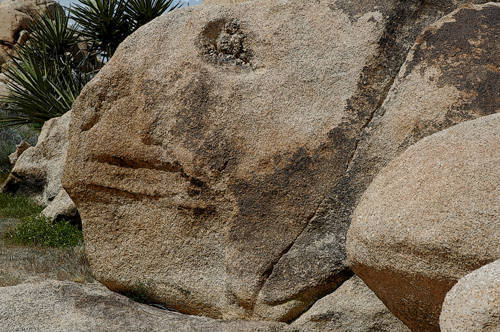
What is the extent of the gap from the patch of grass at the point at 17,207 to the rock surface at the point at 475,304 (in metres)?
6.77

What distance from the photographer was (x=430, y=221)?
268 cm

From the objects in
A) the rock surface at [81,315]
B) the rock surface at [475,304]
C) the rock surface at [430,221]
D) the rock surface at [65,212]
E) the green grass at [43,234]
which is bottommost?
the rock surface at [65,212]

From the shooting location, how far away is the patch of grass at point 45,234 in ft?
21.0

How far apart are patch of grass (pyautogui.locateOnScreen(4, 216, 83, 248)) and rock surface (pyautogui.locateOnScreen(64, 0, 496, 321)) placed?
7.12 ft

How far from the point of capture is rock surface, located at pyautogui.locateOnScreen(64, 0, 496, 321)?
12.4 ft

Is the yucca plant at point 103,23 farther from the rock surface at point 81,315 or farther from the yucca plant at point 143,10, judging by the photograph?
the rock surface at point 81,315

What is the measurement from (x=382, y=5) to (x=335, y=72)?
56 centimetres

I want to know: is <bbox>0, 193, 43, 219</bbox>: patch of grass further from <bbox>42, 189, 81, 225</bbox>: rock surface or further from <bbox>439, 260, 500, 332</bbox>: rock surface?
<bbox>439, 260, 500, 332</bbox>: rock surface

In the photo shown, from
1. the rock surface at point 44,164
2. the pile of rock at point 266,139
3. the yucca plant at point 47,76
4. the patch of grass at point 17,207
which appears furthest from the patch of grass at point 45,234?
the yucca plant at point 47,76

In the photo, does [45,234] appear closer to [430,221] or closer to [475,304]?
[430,221]

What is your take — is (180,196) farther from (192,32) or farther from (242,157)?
(192,32)

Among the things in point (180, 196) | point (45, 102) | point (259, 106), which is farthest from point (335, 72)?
point (45, 102)

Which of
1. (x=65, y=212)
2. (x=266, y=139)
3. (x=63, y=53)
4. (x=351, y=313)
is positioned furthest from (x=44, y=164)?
(x=351, y=313)

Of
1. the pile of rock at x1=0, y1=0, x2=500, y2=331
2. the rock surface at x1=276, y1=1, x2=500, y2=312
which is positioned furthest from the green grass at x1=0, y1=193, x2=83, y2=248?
the rock surface at x1=276, y1=1, x2=500, y2=312
